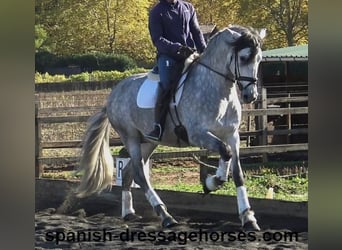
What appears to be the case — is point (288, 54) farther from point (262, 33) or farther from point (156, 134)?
point (156, 134)

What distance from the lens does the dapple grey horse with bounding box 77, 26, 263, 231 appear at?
19.6 ft

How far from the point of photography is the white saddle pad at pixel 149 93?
20.4 ft

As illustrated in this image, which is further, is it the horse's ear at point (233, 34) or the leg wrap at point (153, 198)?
the leg wrap at point (153, 198)

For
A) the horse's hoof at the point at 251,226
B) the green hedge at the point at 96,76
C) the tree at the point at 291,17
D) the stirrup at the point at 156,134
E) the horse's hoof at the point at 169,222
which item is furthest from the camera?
the stirrup at the point at 156,134

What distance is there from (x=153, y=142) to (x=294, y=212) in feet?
3.95

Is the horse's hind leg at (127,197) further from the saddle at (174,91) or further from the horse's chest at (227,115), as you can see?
the horse's chest at (227,115)

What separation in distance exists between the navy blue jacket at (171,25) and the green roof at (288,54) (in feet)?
1.74

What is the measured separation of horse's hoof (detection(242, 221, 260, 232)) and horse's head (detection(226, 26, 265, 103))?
2.87 ft

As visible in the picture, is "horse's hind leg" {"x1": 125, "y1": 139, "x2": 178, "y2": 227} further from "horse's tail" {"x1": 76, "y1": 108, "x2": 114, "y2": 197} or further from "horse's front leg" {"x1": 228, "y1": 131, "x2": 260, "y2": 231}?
"horse's front leg" {"x1": 228, "y1": 131, "x2": 260, "y2": 231}

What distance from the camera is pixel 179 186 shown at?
6262mm

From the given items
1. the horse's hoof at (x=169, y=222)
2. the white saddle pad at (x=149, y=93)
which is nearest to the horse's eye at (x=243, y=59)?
the white saddle pad at (x=149, y=93)

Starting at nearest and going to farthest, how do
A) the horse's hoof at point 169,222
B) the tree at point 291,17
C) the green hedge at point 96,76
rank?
the tree at point 291,17 → the horse's hoof at point 169,222 → the green hedge at point 96,76

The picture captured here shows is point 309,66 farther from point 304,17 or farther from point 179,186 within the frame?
point 179,186

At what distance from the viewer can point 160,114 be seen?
247 inches
